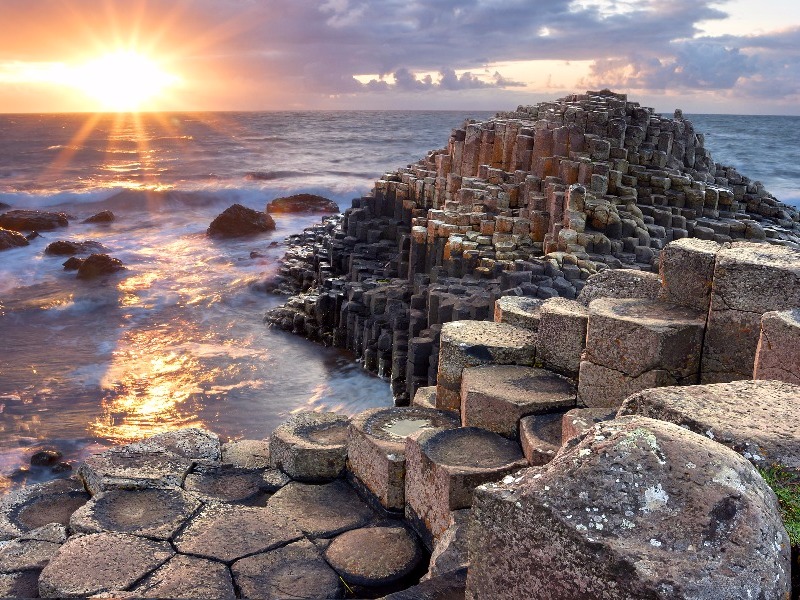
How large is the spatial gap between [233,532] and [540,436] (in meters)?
2.10

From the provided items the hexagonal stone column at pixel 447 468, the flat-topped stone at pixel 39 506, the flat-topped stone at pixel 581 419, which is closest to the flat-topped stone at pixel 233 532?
the hexagonal stone column at pixel 447 468


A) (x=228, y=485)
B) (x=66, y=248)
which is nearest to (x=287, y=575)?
(x=228, y=485)

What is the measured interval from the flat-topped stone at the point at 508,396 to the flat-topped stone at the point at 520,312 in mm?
670

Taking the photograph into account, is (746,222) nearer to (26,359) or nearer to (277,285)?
(277,285)

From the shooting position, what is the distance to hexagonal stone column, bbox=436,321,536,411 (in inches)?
221

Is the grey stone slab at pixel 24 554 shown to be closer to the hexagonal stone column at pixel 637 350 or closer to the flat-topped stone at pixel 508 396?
the flat-topped stone at pixel 508 396

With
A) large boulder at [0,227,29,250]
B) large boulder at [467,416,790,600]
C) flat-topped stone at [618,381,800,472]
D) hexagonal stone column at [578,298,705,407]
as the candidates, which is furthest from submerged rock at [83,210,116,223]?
large boulder at [467,416,790,600]

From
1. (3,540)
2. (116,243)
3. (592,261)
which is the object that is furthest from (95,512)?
(116,243)

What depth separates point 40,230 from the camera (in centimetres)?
2775

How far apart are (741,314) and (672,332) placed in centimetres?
41

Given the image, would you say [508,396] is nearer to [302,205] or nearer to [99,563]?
[99,563]

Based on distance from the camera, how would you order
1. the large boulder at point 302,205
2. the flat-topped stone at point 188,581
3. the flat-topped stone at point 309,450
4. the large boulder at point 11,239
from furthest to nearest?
the large boulder at point 302,205 → the large boulder at point 11,239 → the flat-topped stone at point 309,450 → the flat-topped stone at point 188,581

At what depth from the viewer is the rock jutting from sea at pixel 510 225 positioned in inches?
428

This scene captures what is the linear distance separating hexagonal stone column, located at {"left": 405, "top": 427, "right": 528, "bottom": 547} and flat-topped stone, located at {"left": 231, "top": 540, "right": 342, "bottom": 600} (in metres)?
0.70
